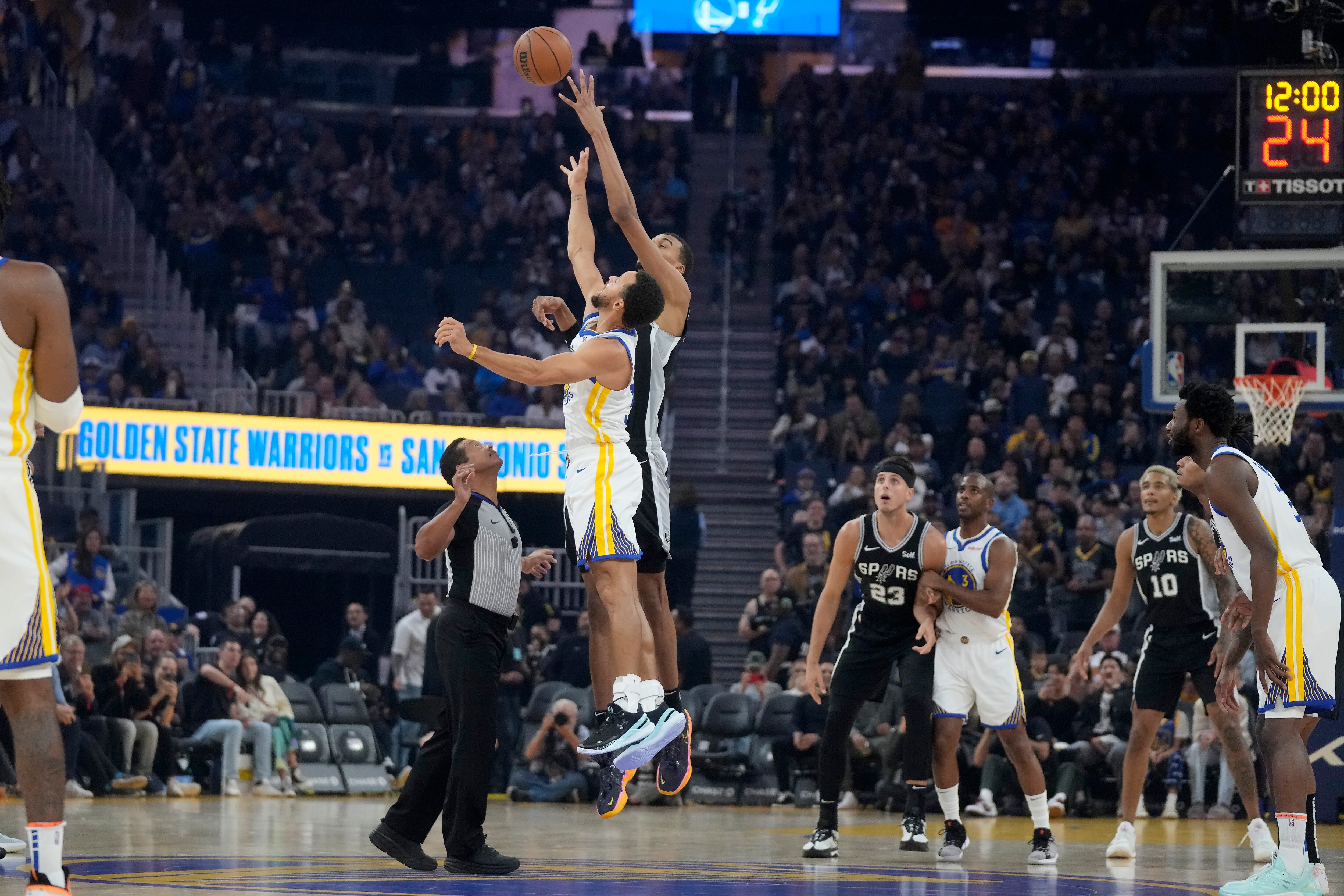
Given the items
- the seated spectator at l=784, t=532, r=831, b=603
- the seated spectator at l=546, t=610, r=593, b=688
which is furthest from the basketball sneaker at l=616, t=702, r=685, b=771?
the seated spectator at l=784, t=532, r=831, b=603

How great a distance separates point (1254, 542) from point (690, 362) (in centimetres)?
1740

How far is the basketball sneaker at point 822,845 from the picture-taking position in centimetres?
976

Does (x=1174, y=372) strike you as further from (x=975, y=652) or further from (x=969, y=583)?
(x=975, y=652)

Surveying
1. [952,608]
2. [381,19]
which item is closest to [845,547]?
[952,608]

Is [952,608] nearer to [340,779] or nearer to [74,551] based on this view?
[340,779]

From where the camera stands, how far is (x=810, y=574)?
1762 cm

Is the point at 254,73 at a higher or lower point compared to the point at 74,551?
higher

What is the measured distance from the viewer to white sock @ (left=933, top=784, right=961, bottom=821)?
10219mm

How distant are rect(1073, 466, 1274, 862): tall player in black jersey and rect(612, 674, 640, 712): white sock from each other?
3.80 meters

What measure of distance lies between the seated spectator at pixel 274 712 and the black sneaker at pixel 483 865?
8391 millimetres

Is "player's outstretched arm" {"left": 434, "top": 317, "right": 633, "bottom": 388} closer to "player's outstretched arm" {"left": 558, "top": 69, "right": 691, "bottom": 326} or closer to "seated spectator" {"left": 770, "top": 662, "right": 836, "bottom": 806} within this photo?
"player's outstretched arm" {"left": 558, "top": 69, "right": 691, "bottom": 326}

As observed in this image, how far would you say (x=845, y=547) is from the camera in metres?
10.5

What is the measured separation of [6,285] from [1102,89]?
24.5 metres

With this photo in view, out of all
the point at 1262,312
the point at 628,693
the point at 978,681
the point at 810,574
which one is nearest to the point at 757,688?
the point at 810,574
